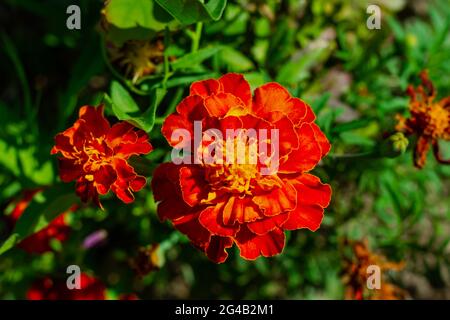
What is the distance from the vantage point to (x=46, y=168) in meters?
1.26

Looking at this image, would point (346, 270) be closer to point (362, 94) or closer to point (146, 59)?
point (362, 94)

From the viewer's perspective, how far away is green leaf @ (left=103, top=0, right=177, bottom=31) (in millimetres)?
957

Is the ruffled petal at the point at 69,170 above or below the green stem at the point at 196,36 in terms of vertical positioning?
below

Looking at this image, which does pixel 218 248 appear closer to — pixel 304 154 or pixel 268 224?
pixel 268 224

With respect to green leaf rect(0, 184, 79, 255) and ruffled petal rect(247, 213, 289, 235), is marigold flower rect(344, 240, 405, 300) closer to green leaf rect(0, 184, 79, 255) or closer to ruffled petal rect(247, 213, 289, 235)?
ruffled petal rect(247, 213, 289, 235)

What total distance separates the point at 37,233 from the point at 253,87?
0.61 metres

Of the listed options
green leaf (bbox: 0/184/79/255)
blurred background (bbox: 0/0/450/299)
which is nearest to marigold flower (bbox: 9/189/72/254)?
blurred background (bbox: 0/0/450/299)

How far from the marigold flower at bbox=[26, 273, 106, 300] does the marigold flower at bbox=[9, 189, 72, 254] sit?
0.08 m

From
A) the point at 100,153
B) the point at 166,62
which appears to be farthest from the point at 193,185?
the point at 166,62

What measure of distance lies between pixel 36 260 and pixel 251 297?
0.63 m

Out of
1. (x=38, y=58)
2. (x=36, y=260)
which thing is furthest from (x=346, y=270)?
(x=38, y=58)

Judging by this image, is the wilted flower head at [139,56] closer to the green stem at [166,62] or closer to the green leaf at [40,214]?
the green stem at [166,62]

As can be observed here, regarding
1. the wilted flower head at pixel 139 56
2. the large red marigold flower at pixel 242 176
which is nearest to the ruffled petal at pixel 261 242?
the large red marigold flower at pixel 242 176

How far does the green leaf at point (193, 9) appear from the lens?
850 millimetres
